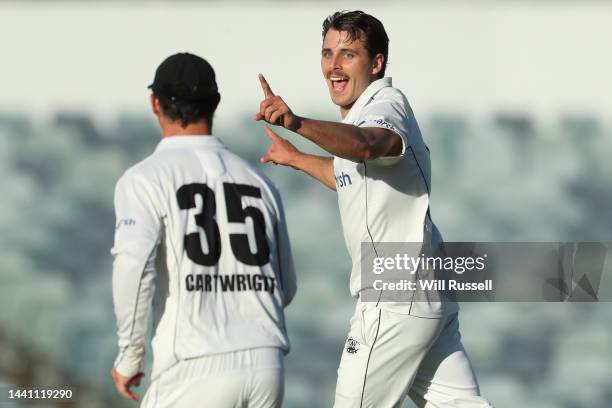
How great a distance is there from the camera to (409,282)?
462cm

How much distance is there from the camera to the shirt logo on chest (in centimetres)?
470

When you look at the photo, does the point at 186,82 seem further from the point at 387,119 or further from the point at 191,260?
the point at 387,119

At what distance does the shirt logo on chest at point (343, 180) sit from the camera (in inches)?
185

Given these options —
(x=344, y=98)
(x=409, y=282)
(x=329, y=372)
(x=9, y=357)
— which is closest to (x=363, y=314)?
(x=409, y=282)

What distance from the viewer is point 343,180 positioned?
15.5 feet

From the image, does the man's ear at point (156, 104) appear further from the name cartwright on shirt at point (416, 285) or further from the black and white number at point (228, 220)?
the name cartwright on shirt at point (416, 285)

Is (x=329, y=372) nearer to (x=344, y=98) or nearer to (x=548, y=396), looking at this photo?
(x=548, y=396)

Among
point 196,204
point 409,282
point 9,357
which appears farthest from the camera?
point 9,357

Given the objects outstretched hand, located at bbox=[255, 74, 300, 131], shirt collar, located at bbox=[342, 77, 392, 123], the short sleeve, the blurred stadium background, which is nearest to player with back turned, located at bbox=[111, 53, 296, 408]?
outstretched hand, located at bbox=[255, 74, 300, 131]

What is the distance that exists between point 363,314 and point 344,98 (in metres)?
0.92

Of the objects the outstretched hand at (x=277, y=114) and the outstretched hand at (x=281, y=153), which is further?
the outstretched hand at (x=281, y=153)

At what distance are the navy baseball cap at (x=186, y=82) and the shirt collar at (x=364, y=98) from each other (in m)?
0.82

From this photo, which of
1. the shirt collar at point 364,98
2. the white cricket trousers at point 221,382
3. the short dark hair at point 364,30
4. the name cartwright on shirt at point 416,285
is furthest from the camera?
the short dark hair at point 364,30

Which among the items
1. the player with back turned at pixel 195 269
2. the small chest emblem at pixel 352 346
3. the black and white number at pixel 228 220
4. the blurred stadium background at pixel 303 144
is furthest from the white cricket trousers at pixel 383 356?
the blurred stadium background at pixel 303 144
